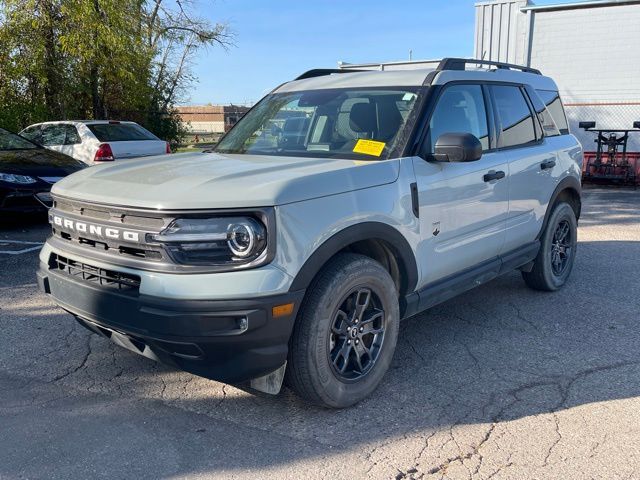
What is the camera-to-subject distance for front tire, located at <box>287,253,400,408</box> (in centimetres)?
301

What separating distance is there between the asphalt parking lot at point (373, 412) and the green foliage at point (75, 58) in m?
10.9

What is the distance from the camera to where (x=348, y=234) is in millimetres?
3096

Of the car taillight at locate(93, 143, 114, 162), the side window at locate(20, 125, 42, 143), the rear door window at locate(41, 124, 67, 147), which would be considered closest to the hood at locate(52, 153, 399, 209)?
the car taillight at locate(93, 143, 114, 162)

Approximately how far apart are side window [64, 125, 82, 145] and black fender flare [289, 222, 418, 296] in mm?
8836

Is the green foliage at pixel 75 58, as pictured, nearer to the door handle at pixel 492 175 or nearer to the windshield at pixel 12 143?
the windshield at pixel 12 143

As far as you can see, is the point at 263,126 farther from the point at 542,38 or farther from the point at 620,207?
the point at 542,38

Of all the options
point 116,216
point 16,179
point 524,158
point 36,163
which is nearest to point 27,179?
point 16,179

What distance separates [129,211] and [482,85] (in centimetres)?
285

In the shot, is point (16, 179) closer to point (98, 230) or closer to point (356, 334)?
point (98, 230)

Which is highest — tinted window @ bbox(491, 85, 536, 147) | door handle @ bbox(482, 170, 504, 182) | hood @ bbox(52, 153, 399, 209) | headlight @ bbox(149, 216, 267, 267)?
tinted window @ bbox(491, 85, 536, 147)

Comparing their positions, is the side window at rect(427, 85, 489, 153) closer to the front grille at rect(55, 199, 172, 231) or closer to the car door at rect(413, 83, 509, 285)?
the car door at rect(413, 83, 509, 285)

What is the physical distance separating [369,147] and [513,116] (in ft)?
5.75

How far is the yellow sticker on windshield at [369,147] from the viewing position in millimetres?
3580

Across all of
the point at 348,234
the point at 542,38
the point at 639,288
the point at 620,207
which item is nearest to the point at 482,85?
the point at 348,234
